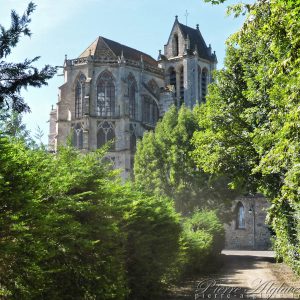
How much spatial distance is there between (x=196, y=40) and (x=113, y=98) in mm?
18698

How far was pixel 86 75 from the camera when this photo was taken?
181 feet

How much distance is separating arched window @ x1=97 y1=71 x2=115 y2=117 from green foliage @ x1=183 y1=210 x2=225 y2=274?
2783 cm

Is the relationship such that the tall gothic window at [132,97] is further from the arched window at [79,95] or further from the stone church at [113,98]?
the arched window at [79,95]

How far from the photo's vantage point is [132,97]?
187 ft

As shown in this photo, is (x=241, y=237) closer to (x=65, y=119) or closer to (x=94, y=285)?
(x=65, y=119)

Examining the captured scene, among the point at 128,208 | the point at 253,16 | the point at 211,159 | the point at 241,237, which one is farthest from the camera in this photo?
the point at 241,237

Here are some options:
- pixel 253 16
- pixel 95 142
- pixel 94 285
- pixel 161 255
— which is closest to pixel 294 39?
pixel 253 16

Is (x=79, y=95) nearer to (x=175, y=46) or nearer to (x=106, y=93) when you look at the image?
(x=106, y=93)

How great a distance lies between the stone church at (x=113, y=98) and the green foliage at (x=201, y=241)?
78.2ft

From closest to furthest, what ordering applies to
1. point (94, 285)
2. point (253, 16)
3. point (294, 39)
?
point (294, 39) < point (253, 16) < point (94, 285)

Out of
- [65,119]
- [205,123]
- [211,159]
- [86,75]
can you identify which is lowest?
[211,159]

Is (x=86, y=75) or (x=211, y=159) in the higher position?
(x=86, y=75)

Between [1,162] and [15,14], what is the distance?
1.77 metres

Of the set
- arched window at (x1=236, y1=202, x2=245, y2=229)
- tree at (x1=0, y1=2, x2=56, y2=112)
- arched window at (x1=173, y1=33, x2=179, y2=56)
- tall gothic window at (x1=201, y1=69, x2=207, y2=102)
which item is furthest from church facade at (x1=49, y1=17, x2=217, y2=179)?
tree at (x1=0, y1=2, x2=56, y2=112)
